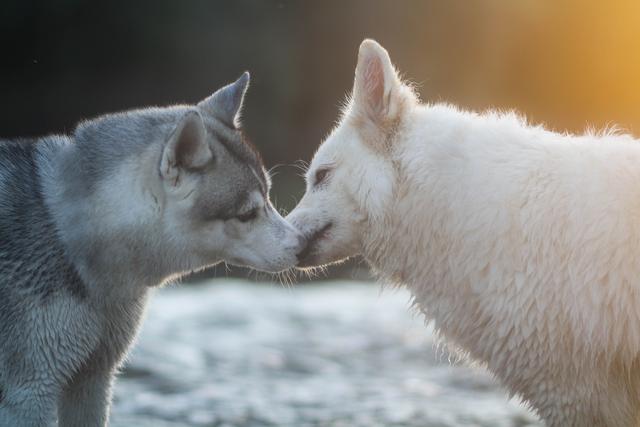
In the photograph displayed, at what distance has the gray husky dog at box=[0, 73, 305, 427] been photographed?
502 centimetres

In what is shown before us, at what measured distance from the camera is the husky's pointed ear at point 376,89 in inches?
218

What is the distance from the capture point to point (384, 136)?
18.7 feet

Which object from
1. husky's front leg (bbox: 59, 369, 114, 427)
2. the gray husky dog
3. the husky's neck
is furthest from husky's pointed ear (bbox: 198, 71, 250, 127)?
husky's front leg (bbox: 59, 369, 114, 427)

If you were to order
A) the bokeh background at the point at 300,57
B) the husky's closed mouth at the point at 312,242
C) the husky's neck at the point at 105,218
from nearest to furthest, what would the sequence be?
the husky's neck at the point at 105,218 → the husky's closed mouth at the point at 312,242 → the bokeh background at the point at 300,57

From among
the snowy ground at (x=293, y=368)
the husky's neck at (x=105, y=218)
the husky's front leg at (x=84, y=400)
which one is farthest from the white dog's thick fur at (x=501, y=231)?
the husky's front leg at (x=84, y=400)

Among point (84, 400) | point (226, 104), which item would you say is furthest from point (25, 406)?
point (226, 104)

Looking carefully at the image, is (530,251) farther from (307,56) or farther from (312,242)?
(307,56)

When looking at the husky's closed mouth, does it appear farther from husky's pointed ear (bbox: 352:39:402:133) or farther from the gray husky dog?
husky's pointed ear (bbox: 352:39:402:133)

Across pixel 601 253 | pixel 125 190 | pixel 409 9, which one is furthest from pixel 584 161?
pixel 409 9

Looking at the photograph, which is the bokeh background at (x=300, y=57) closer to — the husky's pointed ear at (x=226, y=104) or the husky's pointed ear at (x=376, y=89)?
the husky's pointed ear at (x=226, y=104)

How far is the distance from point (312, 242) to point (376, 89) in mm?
991

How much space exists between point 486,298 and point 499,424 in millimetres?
2963

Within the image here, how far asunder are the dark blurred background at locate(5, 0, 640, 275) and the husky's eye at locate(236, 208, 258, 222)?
63.5 feet

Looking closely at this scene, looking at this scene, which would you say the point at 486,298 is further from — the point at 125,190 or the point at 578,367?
the point at 125,190
